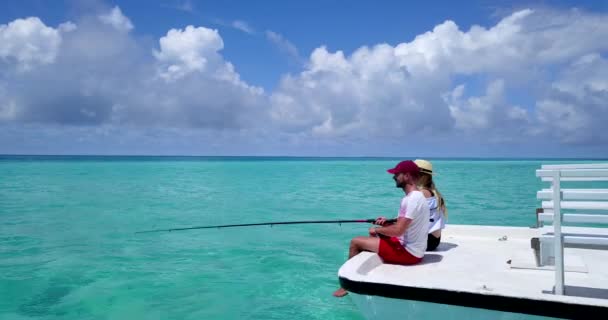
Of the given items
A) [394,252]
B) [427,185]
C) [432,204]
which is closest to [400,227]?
[394,252]

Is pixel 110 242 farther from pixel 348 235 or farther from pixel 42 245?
pixel 348 235

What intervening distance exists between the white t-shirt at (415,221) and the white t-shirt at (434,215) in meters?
0.64

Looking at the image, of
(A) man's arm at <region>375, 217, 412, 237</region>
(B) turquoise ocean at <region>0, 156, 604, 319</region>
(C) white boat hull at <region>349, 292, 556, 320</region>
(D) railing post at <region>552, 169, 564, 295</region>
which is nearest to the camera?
(D) railing post at <region>552, 169, 564, 295</region>

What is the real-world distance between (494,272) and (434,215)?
109 centimetres

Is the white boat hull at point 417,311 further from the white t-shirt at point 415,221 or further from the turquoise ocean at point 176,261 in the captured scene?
the turquoise ocean at point 176,261

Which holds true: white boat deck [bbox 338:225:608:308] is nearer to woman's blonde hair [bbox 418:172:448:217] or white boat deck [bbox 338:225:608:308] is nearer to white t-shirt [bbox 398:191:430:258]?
white t-shirt [bbox 398:191:430:258]

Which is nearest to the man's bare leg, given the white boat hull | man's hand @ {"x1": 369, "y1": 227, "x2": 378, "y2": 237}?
man's hand @ {"x1": 369, "y1": 227, "x2": 378, "y2": 237}

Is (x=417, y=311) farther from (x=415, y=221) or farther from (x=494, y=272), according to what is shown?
(x=494, y=272)

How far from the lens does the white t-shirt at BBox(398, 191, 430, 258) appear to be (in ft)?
16.4

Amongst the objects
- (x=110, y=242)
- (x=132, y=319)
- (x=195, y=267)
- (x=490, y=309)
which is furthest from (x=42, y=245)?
(x=490, y=309)

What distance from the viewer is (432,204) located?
5840mm

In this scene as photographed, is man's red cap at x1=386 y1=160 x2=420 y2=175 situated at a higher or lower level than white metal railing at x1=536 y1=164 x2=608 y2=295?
higher

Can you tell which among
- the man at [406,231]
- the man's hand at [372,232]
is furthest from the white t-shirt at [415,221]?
the man's hand at [372,232]

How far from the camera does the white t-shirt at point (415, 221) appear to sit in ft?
16.4
